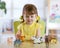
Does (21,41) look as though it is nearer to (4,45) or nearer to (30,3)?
(4,45)

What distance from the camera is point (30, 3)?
3.46ft

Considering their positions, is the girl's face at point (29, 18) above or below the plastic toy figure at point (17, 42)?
above

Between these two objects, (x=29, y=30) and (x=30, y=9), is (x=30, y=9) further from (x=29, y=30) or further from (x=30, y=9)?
(x=29, y=30)

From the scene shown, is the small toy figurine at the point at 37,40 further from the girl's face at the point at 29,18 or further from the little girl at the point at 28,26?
the girl's face at the point at 29,18

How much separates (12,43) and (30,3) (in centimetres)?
34

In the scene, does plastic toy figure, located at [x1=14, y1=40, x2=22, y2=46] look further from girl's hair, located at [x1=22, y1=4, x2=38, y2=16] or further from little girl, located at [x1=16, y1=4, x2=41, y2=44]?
girl's hair, located at [x1=22, y1=4, x2=38, y2=16]

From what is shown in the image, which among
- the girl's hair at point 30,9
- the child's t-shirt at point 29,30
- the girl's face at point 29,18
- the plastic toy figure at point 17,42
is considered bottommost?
the plastic toy figure at point 17,42

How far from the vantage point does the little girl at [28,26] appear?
1056 mm

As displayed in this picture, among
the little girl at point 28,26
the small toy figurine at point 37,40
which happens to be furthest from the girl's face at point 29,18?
the small toy figurine at point 37,40

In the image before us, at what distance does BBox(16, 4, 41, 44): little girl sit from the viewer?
106cm

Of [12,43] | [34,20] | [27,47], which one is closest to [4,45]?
[12,43]

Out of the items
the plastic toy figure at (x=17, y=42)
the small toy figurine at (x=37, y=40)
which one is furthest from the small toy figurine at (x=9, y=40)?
the small toy figurine at (x=37, y=40)

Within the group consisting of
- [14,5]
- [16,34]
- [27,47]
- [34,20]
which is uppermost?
[14,5]

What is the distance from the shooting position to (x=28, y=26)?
3.51ft
